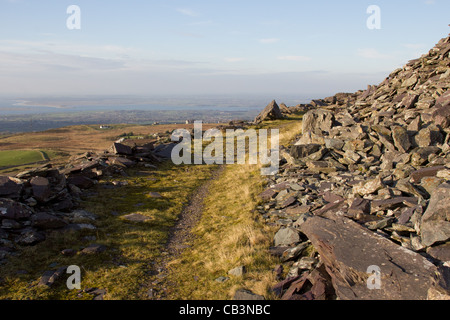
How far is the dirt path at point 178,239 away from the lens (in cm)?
1050

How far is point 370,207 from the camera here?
12.2 m

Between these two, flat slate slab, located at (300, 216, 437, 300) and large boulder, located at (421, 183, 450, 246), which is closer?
flat slate slab, located at (300, 216, 437, 300)

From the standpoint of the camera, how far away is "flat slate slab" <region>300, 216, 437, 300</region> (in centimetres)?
765

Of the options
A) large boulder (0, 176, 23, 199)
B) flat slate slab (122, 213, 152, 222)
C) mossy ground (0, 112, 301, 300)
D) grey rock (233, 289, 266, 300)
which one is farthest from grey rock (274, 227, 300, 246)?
large boulder (0, 176, 23, 199)

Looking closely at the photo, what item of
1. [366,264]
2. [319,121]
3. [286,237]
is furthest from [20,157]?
[366,264]

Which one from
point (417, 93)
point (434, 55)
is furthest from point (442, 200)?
point (434, 55)

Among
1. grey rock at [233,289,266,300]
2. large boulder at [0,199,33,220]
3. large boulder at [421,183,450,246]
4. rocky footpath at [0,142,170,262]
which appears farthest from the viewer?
large boulder at [0,199,33,220]

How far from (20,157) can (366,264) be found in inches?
3246

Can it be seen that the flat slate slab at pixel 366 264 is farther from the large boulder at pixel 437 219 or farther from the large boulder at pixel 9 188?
the large boulder at pixel 9 188

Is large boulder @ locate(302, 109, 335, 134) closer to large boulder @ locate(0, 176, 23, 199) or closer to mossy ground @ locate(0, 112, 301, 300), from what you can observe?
mossy ground @ locate(0, 112, 301, 300)

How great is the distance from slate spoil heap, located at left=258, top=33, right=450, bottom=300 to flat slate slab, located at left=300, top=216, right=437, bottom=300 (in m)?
0.03

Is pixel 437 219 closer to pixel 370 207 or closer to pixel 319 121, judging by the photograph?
pixel 370 207

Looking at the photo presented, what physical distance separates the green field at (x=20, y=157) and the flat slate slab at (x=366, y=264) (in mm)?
71355

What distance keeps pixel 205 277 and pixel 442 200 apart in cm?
859
